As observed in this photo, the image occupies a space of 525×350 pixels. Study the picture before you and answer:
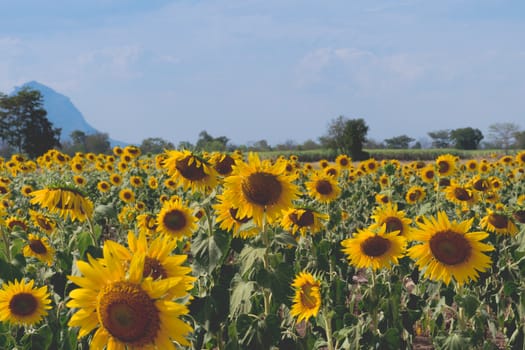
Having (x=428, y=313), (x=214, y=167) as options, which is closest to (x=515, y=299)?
(x=428, y=313)

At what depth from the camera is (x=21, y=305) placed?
3.38m

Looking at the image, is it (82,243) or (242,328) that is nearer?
(242,328)

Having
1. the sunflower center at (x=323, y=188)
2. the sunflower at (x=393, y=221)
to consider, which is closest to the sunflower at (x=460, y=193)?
the sunflower center at (x=323, y=188)

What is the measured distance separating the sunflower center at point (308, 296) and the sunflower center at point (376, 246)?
54 centimetres

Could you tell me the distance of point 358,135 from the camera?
Result: 4875 cm

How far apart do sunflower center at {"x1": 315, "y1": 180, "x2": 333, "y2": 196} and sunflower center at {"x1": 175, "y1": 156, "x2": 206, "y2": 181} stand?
3144 mm

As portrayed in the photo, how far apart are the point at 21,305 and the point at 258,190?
1.77 meters

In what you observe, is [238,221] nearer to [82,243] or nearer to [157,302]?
[82,243]

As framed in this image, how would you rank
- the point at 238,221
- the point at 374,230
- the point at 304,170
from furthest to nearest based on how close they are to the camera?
1. the point at 304,170
2. the point at 374,230
3. the point at 238,221

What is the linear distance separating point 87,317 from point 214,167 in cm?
144

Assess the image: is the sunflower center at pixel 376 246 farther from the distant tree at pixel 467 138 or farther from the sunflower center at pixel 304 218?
the distant tree at pixel 467 138

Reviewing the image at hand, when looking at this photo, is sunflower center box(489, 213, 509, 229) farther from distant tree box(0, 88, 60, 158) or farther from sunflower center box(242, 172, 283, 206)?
distant tree box(0, 88, 60, 158)

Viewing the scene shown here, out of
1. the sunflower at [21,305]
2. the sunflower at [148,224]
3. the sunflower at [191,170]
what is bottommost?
the sunflower at [21,305]

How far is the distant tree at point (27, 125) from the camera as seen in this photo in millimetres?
62719
